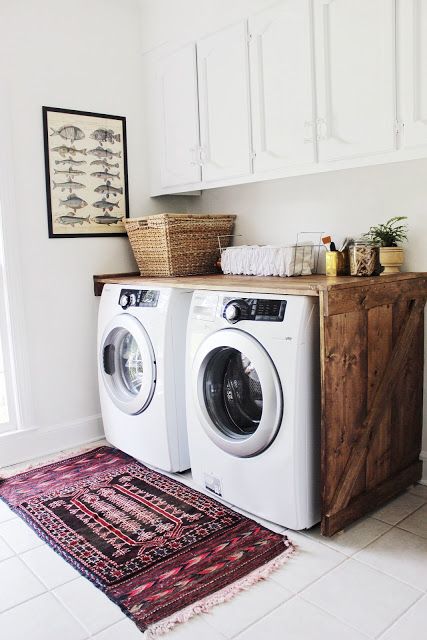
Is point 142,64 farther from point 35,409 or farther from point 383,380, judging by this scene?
point 383,380

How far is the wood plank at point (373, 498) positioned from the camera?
2.18 metres

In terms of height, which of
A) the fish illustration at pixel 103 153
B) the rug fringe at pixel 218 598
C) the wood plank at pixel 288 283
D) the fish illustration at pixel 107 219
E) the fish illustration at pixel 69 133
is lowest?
the rug fringe at pixel 218 598

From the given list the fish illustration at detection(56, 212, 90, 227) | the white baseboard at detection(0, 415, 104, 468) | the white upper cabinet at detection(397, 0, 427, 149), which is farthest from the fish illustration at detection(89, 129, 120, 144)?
the white upper cabinet at detection(397, 0, 427, 149)

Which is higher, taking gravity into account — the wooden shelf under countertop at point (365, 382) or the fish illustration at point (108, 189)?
the fish illustration at point (108, 189)

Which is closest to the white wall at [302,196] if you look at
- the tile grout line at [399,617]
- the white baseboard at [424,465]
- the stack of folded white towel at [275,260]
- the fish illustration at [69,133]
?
the white baseboard at [424,465]

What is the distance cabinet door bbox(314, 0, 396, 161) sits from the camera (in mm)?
2205

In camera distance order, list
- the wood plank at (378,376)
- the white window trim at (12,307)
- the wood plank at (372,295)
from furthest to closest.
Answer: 1. the white window trim at (12,307)
2. the wood plank at (378,376)
3. the wood plank at (372,295)

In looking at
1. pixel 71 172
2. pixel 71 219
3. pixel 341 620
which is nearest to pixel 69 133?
pixel 71 172

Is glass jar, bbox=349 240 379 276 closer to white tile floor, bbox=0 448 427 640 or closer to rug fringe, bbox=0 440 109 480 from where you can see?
white tile floor, bbox=0 448 427 640

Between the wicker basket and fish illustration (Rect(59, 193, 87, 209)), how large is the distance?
25cm

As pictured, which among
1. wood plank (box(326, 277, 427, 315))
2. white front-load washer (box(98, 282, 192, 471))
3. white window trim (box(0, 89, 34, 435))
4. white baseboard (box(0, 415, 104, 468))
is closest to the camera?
wood plank (box(326, 277, 427, 315))

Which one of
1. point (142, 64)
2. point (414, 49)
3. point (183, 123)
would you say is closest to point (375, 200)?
point (414, 49)

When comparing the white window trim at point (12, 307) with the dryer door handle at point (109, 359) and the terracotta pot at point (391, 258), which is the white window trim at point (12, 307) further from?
the terracotta pot at point (391, 258)

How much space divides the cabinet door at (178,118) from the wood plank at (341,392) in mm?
1370
